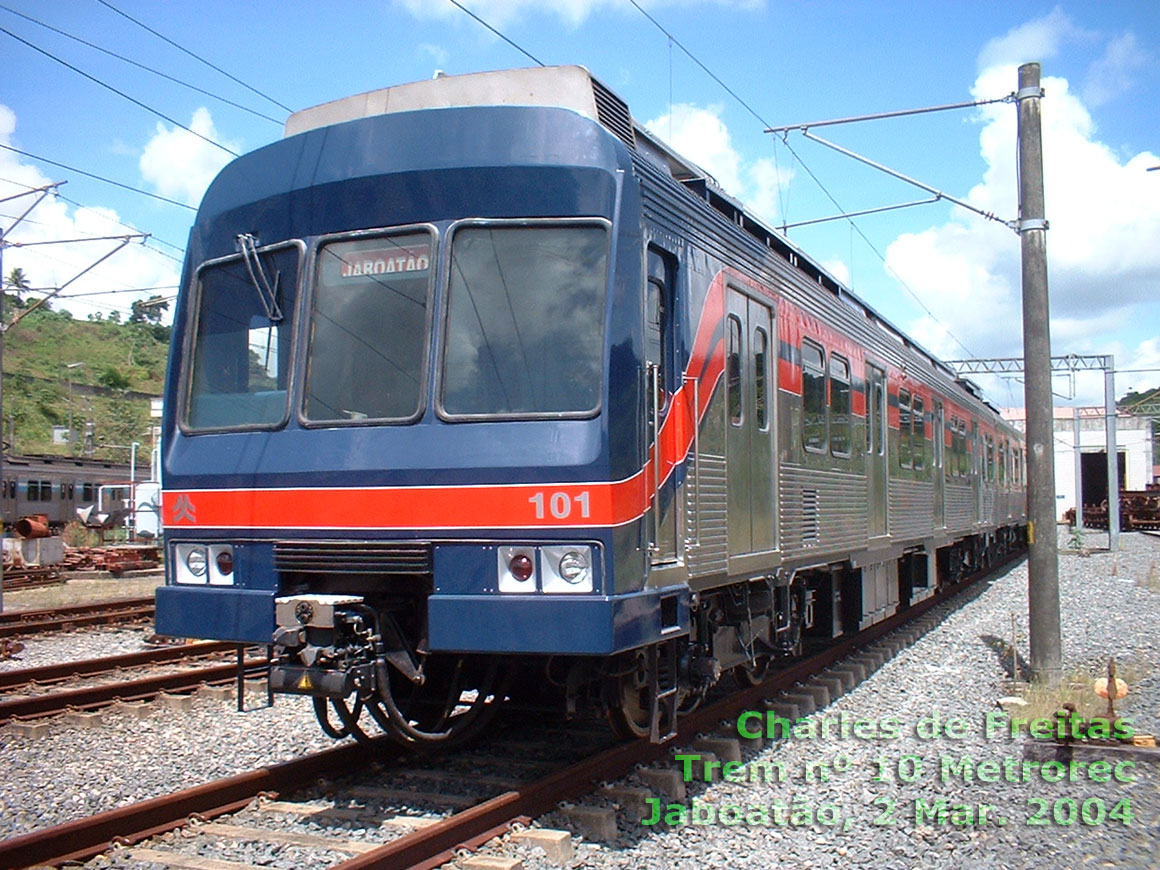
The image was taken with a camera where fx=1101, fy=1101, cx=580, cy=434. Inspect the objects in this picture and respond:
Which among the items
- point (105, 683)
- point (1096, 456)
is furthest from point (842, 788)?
point (1096, 456)

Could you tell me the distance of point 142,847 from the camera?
487 cm

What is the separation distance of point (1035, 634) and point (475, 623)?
6.35m

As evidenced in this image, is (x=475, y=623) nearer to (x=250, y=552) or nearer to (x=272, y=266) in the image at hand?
(x=250, y=552)

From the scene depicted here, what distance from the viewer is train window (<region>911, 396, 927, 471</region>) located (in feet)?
43.7

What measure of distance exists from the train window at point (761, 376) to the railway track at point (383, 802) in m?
1.98

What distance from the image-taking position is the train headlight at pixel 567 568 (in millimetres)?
4770

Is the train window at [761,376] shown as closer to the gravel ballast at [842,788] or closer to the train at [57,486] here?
the gravel ballast at [842,788]

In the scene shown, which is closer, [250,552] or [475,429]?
[475,429]

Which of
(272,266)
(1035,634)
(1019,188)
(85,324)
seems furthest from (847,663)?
(85,324)

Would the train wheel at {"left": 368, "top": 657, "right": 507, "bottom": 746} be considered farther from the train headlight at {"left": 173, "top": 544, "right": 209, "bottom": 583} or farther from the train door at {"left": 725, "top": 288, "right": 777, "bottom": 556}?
the train door at {"left": 725, "top": 288, "right": 777, "bottom": 556}

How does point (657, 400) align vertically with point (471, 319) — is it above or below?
below

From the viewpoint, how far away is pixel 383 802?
18.0 feet

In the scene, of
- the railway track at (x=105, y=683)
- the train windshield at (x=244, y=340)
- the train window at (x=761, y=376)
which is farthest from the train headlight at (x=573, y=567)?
the railway track at (x=105, y=683)

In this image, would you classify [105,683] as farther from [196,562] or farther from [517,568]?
[517,568]
